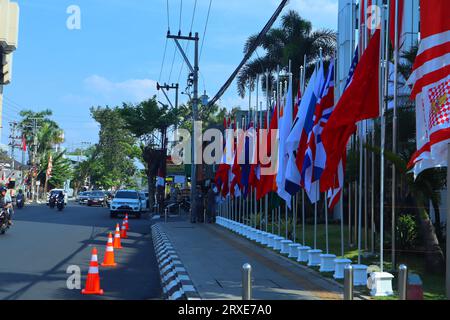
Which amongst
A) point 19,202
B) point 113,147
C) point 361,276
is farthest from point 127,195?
point 113,147

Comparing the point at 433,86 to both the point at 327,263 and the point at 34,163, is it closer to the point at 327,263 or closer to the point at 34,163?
the point at 327,263

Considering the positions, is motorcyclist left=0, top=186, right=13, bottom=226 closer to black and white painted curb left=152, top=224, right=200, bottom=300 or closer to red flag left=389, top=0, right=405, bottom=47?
black and white painted curb left=152, top=224, right=200, bottom=300

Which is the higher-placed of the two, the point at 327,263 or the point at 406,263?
the point at 327,263

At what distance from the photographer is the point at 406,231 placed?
48.4 feet

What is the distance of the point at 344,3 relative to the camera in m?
28.0

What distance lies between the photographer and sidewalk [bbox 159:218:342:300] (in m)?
9.60

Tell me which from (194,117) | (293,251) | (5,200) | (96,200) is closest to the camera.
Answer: (293,251)

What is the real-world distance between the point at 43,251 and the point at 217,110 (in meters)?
52.8

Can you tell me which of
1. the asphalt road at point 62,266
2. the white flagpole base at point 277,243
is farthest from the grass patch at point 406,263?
the asphalt road at point 62,266

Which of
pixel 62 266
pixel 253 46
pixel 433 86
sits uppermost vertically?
pixel 253 46

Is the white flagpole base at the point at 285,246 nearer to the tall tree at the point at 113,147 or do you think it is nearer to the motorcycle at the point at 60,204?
the motorcycle at the point at 60,204

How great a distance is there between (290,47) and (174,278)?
22.7 meters
